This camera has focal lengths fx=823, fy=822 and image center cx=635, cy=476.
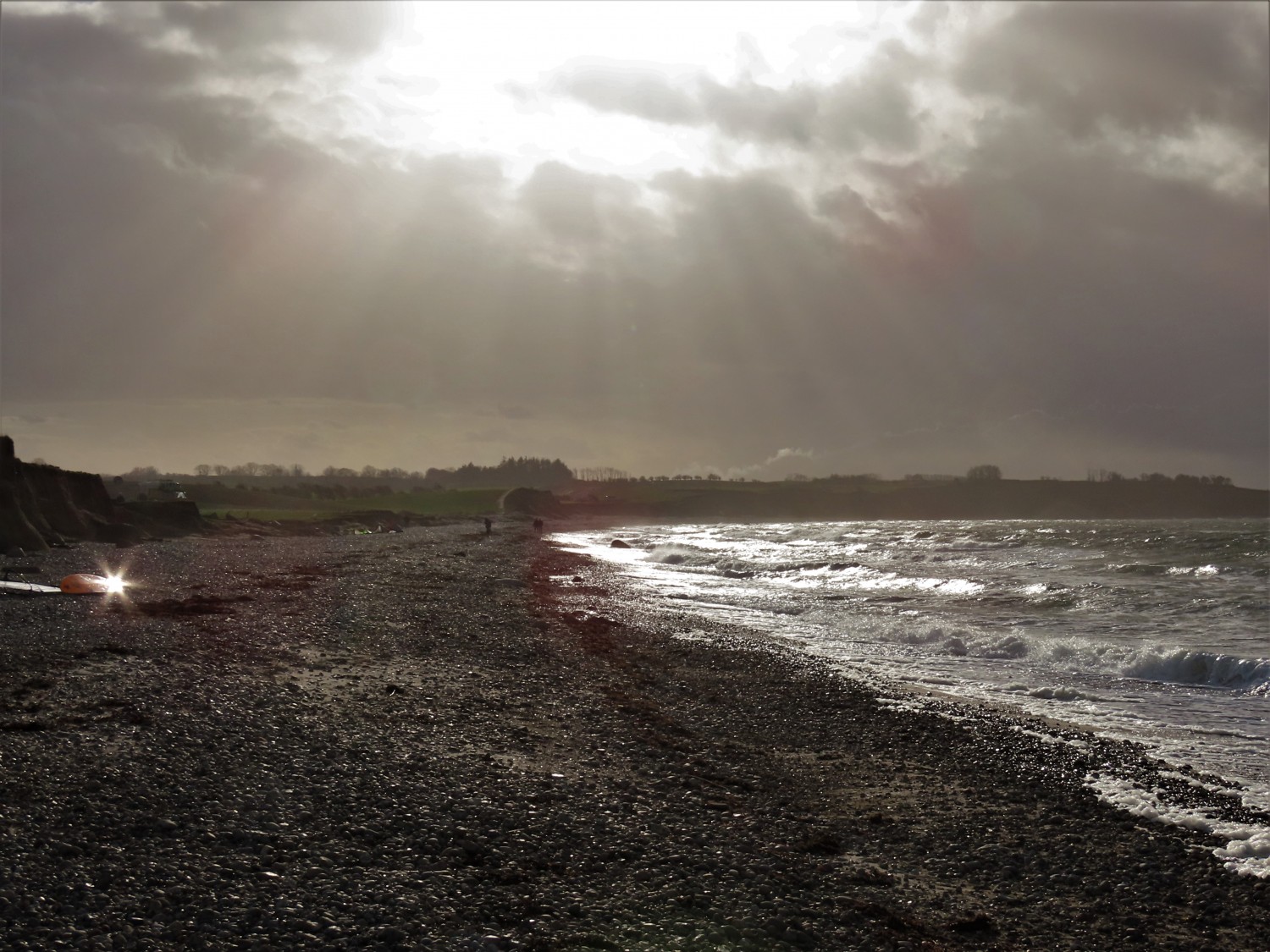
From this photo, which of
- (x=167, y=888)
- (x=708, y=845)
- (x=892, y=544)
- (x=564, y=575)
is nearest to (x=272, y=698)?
(x=167, y=888)

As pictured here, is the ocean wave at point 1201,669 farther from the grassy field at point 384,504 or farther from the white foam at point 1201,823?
the grassy field at point 384,504

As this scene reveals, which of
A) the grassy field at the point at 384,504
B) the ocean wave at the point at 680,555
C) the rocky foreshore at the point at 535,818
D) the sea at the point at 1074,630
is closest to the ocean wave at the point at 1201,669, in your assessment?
the sea at the point at 1074,630

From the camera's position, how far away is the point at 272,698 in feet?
35.3

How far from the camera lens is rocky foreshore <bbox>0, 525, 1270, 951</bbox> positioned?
18.3 ft

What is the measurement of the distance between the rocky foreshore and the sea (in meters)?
1.28

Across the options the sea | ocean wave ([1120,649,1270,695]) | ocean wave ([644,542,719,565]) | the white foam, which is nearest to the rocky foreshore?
the white foam

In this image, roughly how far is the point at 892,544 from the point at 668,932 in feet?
176

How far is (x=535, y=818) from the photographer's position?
7281mm

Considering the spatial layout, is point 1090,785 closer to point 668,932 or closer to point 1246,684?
point 668,932

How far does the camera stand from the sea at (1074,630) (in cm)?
1110

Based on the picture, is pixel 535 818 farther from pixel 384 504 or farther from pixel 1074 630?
pixel 384 504

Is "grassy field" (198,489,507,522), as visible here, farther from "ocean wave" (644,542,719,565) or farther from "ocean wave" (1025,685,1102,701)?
"ocean wave" (1025,685,1102,701)

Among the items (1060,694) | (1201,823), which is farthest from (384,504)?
(1201,823)

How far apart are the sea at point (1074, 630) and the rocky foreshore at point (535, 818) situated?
4.21 feet
